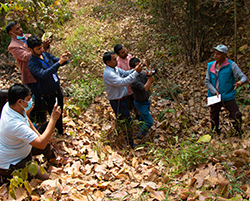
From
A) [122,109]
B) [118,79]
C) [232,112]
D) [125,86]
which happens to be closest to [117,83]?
[118,79]

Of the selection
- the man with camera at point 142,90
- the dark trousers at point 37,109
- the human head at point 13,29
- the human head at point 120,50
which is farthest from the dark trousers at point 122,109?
the human head at point 13,29

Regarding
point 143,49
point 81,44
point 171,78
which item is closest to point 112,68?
point 171,78

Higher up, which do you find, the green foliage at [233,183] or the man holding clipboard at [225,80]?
the man holding clipboard at [225,80]

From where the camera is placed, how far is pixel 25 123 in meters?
2.45

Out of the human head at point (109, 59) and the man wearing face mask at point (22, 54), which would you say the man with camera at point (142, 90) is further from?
the man wearing face mask at point (22, 54)

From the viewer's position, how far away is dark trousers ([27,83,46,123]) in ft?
12.8

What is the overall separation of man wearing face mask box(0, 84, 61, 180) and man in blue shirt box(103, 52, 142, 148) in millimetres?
1173

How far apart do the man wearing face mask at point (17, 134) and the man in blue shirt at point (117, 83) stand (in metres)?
1.17

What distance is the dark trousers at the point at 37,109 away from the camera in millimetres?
3904

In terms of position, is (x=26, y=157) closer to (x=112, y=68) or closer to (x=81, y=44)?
(x=112, y=68)

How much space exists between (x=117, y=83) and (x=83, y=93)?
104 inches

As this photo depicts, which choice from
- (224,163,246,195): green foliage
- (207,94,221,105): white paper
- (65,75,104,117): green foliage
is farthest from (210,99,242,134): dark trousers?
(65,75,104,117): green foliage

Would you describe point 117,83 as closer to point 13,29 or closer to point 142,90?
point 142,90

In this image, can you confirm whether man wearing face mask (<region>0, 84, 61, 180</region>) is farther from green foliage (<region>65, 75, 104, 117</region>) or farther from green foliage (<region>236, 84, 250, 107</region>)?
green foliage (<region>236, 84, 250, 107</region>)
